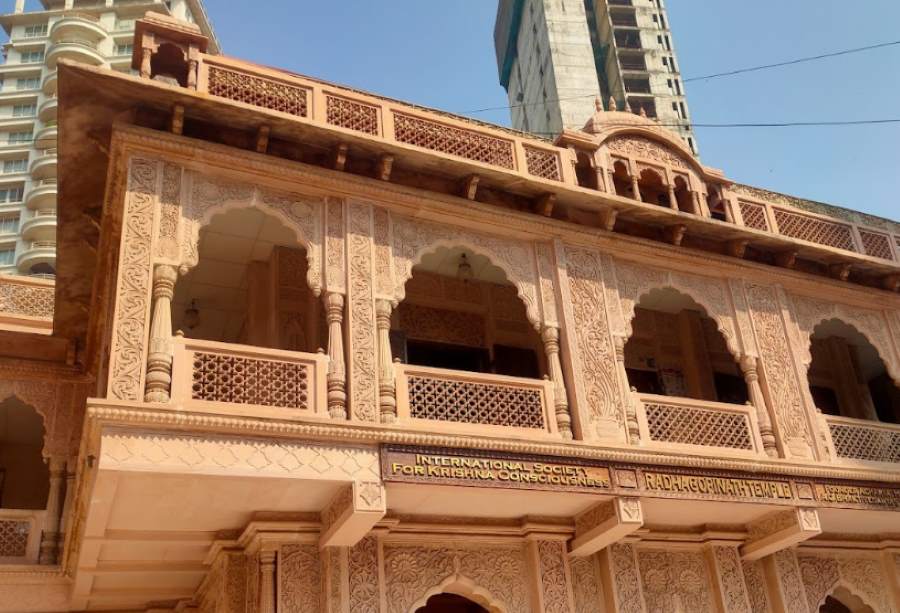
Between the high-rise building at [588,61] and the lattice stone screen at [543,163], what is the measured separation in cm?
3168

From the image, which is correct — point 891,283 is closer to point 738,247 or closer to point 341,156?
point 738,247

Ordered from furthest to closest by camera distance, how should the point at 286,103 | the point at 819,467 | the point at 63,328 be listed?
the point at 63,328
the point at 819,467
the point at 286,103

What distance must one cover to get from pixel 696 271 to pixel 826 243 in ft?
7.10

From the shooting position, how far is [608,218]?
9.29m

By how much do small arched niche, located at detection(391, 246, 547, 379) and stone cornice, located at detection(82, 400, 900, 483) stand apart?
2479 mm

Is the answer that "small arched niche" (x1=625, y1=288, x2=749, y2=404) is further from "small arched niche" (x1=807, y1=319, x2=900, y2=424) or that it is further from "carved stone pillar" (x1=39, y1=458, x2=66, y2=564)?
"carved stone pillar" (x1=39, y1=458, x2=66, y2=564)

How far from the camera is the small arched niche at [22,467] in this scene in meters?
13.0

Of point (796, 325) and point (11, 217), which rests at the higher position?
point (11, 217)

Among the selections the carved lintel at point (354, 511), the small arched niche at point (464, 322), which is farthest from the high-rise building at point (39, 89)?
the carved lintel at point (354, 511)

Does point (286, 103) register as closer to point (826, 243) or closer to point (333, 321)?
point (333, 321)

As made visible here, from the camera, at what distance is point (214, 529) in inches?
306

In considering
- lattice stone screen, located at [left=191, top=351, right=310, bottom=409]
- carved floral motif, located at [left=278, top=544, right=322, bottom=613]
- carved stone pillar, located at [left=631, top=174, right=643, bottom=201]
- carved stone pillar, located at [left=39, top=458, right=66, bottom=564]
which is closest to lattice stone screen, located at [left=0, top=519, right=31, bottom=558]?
carved stone pillar, located at [left=39, top=458, right=66, bottom=564]

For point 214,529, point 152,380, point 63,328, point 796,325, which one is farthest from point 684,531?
point 63,328

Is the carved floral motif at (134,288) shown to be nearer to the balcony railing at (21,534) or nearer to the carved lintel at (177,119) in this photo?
the carved lintel at (177,119)
